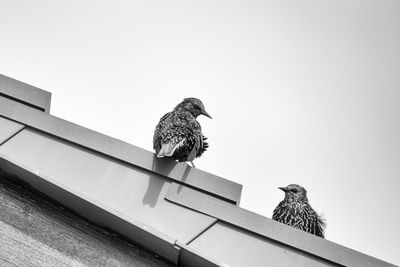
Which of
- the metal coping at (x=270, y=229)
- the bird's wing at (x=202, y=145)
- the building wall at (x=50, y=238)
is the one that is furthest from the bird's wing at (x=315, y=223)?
the building wall at (x=50, y=238)

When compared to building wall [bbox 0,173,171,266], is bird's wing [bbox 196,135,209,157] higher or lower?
higher

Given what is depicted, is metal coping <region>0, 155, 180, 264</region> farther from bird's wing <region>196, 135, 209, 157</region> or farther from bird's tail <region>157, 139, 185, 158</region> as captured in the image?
bird's wing <region>196, 135, 209, 157</region>

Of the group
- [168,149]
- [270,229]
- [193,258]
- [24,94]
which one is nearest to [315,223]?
[168,149]

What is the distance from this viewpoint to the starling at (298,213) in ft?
25.9

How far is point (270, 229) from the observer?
4.63 m

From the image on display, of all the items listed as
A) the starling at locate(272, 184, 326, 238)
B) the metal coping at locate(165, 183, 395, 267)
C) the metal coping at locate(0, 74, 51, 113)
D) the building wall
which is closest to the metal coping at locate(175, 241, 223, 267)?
the building wall

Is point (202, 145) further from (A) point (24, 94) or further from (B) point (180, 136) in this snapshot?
(A) point (24, 94)

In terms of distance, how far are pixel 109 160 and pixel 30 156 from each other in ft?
1.94

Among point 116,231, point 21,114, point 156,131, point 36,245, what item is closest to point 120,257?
point 116,231

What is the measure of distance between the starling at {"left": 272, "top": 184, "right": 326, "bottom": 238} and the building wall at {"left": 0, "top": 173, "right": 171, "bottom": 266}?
3.61 meters

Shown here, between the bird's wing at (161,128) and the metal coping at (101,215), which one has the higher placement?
the bird's wing at (161,128)

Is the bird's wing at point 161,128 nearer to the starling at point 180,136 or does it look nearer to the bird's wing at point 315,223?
the starling at point 180,136

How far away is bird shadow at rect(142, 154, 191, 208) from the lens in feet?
15.9

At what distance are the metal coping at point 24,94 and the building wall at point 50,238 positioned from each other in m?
0.65
